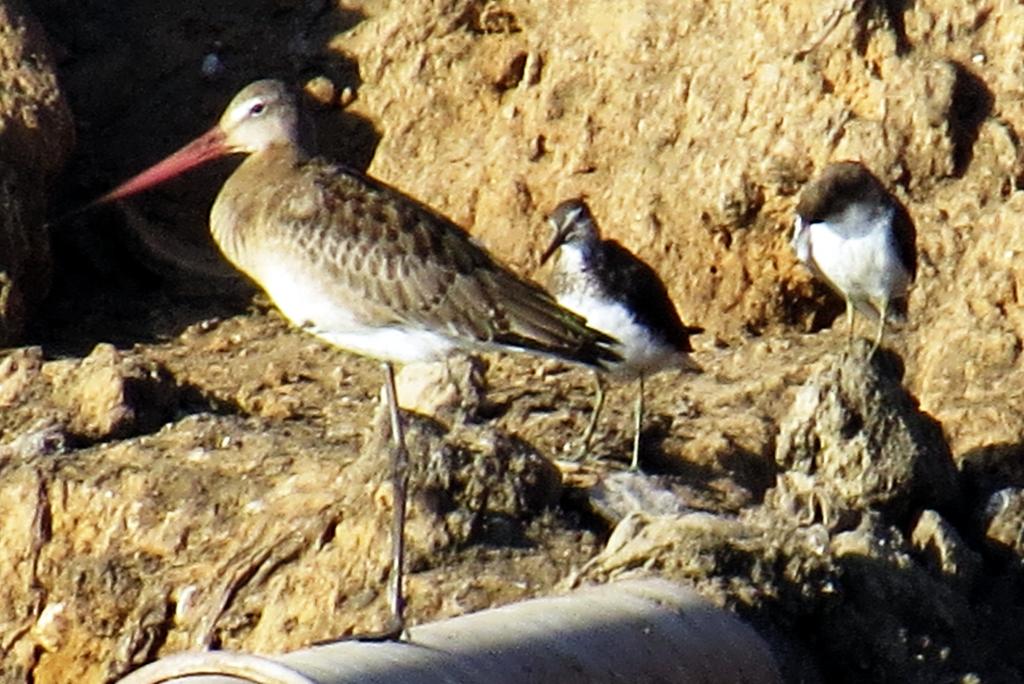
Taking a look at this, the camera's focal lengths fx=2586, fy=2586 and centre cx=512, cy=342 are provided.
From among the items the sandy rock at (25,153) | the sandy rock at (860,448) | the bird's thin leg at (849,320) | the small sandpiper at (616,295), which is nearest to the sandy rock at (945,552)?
the sandy rock at (860,448)

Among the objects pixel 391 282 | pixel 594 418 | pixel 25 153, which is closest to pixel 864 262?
pixel 594 418

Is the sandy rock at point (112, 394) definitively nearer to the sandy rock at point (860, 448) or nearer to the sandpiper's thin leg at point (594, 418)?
the sandpiper's thin leg at point (594, 418)

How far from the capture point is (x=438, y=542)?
7859mm

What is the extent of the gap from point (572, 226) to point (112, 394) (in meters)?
2.09

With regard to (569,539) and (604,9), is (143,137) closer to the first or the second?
(604,9)

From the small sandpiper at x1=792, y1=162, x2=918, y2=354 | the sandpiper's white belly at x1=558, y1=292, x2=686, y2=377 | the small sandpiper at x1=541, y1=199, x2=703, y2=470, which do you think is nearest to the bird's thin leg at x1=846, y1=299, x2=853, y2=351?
the small sandpiper at x1=792, y1=162, x2=918, y2=354

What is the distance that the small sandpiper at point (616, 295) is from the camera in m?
9.81

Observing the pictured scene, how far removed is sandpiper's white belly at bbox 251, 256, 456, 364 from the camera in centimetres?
896

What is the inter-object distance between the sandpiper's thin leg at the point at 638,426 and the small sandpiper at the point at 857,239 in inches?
43.5

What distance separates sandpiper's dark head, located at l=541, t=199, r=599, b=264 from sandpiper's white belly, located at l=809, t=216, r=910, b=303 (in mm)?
930

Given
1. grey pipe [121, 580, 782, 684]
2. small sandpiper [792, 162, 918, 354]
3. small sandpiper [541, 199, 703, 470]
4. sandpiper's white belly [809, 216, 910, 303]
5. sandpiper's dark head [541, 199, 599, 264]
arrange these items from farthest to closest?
1. sandpiper's white belly [809, 216, 910, 303]
2. small sandpiper [792, 162, 918, 354]
3. sandpiper's dark head [541, 199, 599, 264]
4. small sandpiper [541, 199, 703, 470]
5. grey pipe [121, 580, 782, 684]

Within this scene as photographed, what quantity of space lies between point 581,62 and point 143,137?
1.96 m

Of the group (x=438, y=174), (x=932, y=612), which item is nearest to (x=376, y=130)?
(x=438, y=174)

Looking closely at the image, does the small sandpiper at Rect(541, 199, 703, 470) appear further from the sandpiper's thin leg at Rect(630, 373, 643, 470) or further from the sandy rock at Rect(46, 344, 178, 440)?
the sandy rock at Rect(46, 344, 178, 440)
